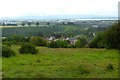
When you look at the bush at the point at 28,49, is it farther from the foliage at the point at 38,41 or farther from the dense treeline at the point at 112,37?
the foliage at the point at 38,41

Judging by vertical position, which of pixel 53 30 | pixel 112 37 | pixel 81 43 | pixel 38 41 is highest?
pixel 53 30

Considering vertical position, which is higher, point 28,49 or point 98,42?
point 28,49

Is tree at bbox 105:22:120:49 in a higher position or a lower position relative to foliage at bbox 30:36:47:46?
higher

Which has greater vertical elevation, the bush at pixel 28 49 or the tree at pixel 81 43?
the bush at pixel 28 49

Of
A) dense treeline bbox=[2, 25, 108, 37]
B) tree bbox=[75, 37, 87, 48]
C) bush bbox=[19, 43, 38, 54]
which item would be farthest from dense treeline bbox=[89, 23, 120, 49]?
dense treeline bbox=[2, 25, 108, 37]

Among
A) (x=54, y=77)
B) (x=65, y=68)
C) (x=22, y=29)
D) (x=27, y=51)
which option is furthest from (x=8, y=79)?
(x=22, y=29)

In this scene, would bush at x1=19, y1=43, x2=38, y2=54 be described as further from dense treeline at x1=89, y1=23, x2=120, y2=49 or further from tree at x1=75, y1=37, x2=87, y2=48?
tree at x1=75, y1=37, x2=87, y2=48

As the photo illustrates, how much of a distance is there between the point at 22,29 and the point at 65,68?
2256cm

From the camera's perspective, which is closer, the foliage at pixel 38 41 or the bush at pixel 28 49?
the bush at pixel 28 49

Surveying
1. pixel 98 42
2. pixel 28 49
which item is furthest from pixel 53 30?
pixel 28 49

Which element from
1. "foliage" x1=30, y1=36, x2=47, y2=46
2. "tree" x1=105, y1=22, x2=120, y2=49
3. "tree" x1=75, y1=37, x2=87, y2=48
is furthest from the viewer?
"tree" x1=75, y1=37, x2=87, y2=48

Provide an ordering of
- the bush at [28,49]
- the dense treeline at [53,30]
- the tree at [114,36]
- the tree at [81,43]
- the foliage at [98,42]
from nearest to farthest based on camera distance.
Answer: the bush at [28,49] → the tree at [114,36] → the foliage at [98,42] → the tree at [81,43] → the dense treeline at [53,30]

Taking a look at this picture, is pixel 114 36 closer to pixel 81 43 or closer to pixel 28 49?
pixel 28 49

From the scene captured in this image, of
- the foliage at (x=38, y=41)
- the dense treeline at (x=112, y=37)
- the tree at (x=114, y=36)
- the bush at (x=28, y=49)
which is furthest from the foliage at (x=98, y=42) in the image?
the bush at (x=28, y=49)
